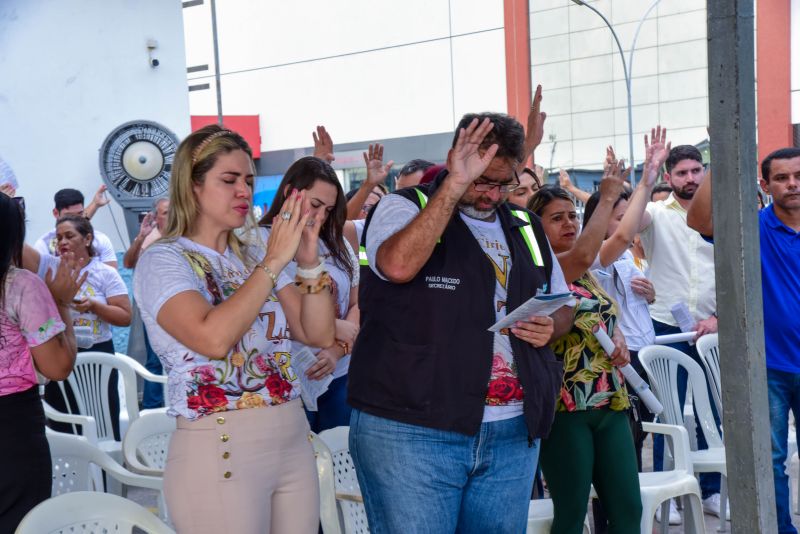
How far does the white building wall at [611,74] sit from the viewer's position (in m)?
25.5

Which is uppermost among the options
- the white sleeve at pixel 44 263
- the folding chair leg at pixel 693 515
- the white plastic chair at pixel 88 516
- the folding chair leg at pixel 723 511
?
the white sleeve at pixel 44 263

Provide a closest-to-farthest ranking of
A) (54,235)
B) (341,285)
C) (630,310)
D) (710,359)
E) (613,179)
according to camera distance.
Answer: (613,179) → (341,285) → (710,359) → (630,310) → (54,235)

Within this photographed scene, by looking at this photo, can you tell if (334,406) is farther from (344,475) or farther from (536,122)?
(536,122)

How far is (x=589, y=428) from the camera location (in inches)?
126

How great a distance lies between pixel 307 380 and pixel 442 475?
1.27 meters

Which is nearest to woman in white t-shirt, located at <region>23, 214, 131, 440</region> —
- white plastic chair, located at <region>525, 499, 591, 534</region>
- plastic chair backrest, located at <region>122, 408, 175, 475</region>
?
plastic chair backrest, located at <region>122, 408, 175, 475</region>

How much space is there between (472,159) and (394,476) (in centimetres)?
86

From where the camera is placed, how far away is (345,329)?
11.3ft

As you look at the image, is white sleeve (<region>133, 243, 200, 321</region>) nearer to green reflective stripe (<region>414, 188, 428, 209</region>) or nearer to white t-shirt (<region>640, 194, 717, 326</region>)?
green reflective stripe (<region>414, 188, 428, 209</region>)

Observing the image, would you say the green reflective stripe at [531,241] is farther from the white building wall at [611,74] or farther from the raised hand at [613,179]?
the white building wall at [611,74]

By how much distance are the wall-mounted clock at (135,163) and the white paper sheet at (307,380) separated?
6471mm

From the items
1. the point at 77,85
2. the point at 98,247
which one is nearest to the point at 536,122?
the point at 98,247

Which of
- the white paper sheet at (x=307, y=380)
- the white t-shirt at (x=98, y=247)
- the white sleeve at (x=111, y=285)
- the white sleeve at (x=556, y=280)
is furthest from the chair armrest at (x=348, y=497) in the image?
the white t-shirt at (x=98, y=247)

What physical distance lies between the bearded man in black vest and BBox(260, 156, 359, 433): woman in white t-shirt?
87 centimetres
